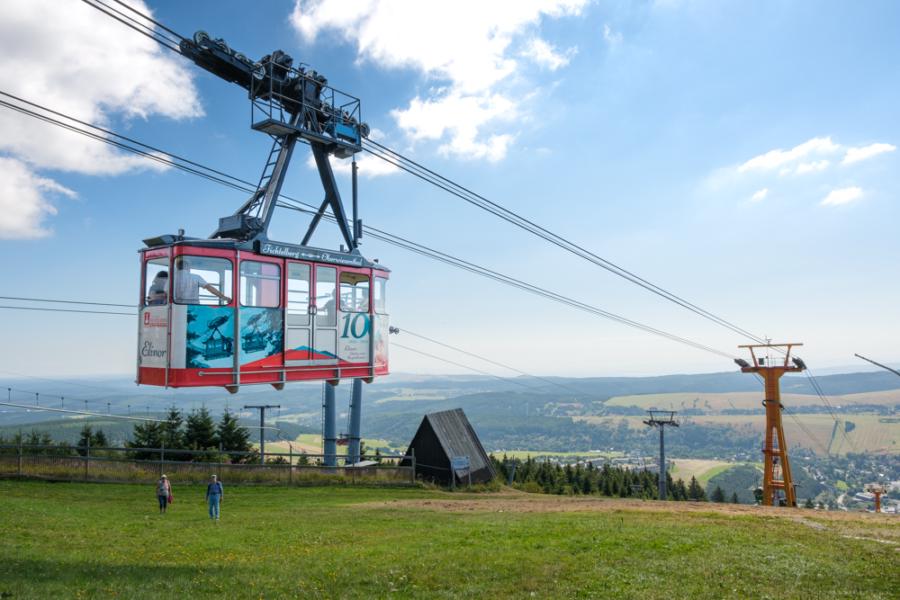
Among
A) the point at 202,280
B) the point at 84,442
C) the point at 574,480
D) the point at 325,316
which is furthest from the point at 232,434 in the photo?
the point at 574,480

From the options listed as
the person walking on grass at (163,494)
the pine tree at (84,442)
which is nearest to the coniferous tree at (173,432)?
the pine tree at (84,442)

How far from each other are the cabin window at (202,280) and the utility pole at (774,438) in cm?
3775

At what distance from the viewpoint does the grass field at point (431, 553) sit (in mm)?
12133

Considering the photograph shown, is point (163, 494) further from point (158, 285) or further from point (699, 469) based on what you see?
point (699, 469)

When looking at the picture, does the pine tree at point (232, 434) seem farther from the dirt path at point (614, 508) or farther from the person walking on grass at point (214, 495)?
the person walking on grass at point (214, 495)

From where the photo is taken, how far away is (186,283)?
13734mm

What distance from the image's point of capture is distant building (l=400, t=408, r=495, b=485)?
122 ft

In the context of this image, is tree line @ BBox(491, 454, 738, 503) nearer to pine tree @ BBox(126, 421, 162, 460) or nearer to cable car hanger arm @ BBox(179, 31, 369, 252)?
pine tree @ BBox(126, 421, 162, 460)

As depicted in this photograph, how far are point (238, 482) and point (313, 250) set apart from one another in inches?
738

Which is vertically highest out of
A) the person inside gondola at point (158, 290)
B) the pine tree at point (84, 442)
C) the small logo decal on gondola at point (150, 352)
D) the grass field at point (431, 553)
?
the person inside gondola at point (158, 290)

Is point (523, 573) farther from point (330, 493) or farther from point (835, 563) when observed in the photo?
point (330, 493)

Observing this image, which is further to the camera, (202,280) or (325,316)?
(325,316)

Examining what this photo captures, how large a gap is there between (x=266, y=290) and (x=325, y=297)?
6.70ft

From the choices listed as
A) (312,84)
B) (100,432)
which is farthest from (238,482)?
(312,84)
